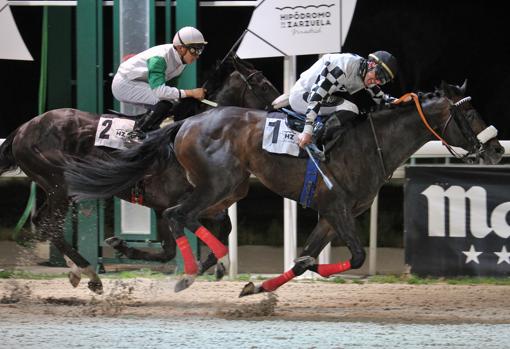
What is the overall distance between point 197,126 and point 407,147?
1.49 metres

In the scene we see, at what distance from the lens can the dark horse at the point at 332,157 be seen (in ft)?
23.1

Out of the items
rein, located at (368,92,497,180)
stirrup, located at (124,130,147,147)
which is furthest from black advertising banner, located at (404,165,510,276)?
stirrup, located at (124,130,147,147)

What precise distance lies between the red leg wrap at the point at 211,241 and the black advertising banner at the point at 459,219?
6.72 ft

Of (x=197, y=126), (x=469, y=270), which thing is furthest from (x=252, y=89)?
(x=469, y=270)

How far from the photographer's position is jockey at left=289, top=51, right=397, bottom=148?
6.95 meters

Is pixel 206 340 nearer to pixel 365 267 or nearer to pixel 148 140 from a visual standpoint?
pixel 148 140

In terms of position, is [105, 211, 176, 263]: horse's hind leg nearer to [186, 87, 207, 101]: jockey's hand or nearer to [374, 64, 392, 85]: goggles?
[186, 87, 207, 101]: jockey's hand

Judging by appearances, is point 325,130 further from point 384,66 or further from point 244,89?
point 244,89

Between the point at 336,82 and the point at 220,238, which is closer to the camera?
the point at 336,82

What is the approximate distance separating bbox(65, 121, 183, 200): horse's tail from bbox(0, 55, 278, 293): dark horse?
29 centimetres

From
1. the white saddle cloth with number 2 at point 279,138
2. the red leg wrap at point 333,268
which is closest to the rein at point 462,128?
the white saddle cloth with number 2 at point 279,138

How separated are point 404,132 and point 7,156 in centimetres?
319

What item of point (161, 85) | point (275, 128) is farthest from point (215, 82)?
point (275, 128)

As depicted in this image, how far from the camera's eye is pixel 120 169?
7562 mm
